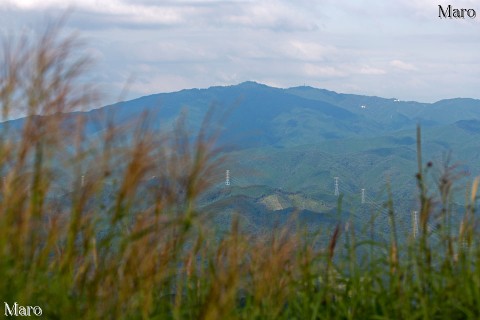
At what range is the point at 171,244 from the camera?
167 inches

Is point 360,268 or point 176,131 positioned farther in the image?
point 360,268

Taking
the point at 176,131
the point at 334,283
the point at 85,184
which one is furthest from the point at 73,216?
the point at 334,283

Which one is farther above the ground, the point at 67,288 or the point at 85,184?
the point at 85,184

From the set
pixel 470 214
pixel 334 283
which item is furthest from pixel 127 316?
pixel 470 214

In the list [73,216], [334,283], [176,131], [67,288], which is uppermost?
[176,131]

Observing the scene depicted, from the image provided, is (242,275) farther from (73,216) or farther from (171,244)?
(73,216)

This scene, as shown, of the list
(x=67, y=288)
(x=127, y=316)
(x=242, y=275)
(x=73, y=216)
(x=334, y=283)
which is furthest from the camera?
(x=334, y=283)

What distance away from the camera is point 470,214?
207 inches

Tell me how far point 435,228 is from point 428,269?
0.91 ft

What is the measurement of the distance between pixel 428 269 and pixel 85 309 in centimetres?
236

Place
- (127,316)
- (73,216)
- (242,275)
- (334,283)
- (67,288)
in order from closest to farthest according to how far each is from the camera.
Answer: (73,216), (67,288), (127,316), (242,275), (334,283)

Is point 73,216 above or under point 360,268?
above

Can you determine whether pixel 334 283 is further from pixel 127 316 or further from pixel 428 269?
pixel 127 316

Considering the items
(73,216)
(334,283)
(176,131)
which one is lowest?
(334,283)
